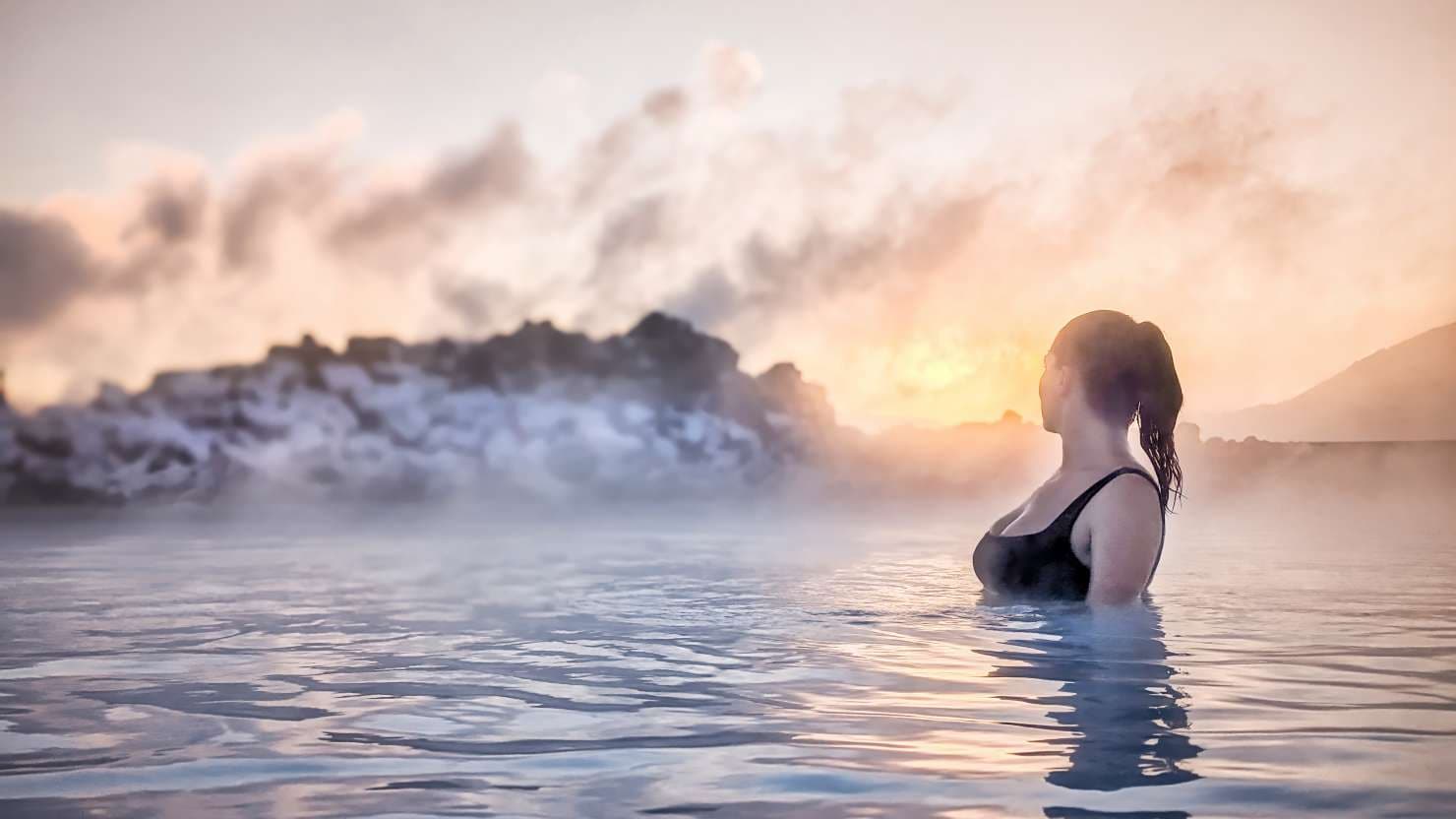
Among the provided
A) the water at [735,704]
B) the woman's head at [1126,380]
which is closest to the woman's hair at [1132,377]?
the woman's head at [1126,380]

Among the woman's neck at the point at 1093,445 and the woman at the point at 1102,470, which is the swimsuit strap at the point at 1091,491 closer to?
the woman at the point at 1102,470

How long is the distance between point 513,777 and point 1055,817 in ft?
4.49

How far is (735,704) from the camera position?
4312 mm

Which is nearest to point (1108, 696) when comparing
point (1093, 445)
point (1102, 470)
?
point (1102, 470)

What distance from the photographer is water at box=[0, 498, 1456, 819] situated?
9.98 feet

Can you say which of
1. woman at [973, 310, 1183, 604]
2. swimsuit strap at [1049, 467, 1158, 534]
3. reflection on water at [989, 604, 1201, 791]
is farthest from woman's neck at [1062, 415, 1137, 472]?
reflection on water at [989, 604, 1201, 791]

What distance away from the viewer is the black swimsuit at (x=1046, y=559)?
5688mm

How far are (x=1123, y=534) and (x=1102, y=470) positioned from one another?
309 mm

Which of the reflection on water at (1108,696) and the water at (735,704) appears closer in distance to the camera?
the water at (735,704)

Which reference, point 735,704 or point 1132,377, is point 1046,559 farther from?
point 735,704

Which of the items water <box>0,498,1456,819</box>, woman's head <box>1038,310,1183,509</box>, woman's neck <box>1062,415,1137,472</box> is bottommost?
water <box>0,498,1456,819</box>

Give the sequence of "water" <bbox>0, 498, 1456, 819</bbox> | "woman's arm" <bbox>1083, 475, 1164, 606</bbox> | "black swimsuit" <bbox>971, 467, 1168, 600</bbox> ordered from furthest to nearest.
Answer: "black swimsuit" <bbox>971, 467, 1168, 600</bbox> → "woman's arm" <bbox>1083, 475, 1164, 606</bbox> → "water" <bbox>0, 498, 1456, 819</bbox>

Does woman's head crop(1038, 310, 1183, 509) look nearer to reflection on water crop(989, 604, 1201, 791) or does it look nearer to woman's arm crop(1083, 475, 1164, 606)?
woman's arm crop(1083, 475, 1164, 606)

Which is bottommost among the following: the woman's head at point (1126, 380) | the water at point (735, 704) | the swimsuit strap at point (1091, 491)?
the water at point (735, 704)
